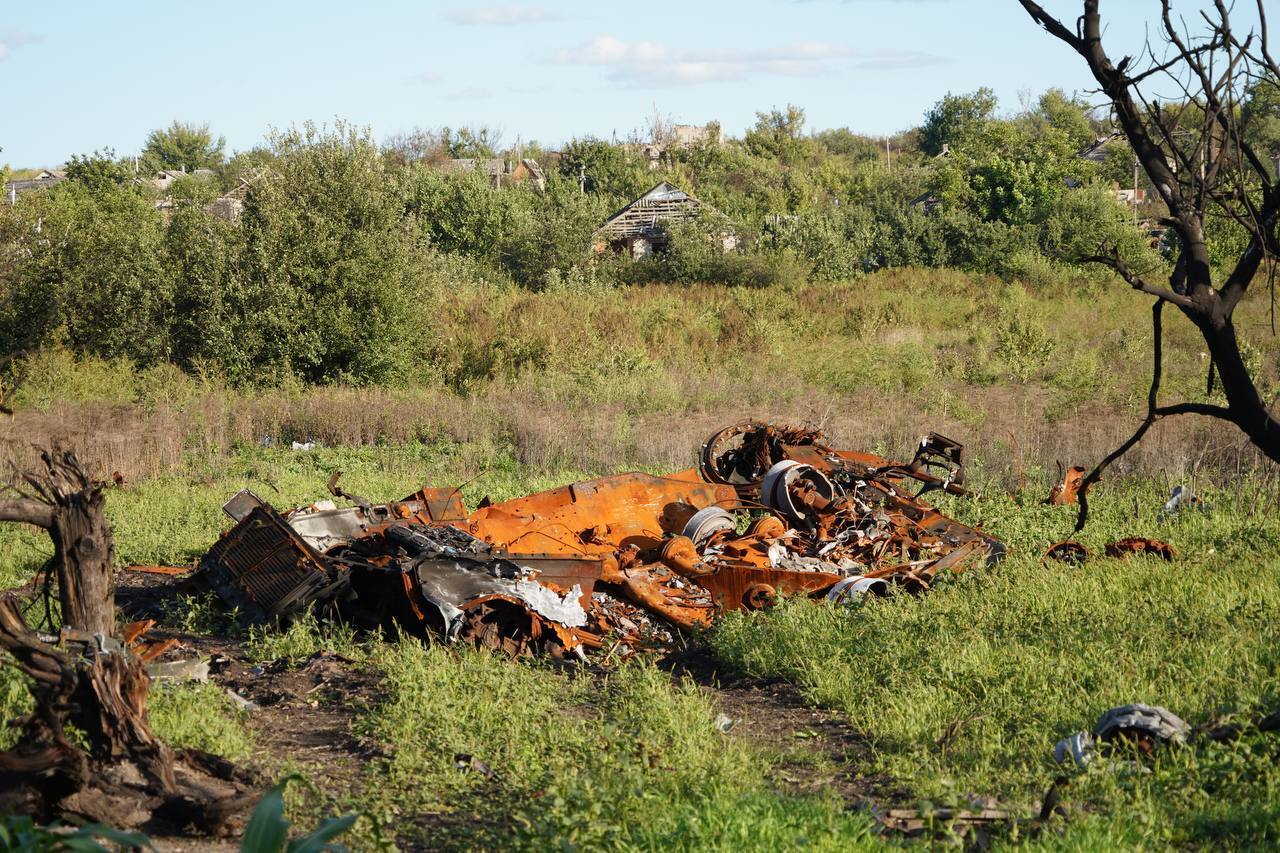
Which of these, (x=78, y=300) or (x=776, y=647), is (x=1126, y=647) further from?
(x=78, y=300)

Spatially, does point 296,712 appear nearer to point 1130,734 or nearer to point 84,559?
point 84,559

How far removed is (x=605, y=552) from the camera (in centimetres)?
1009

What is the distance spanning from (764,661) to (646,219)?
38.4 metres

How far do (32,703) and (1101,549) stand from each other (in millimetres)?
8313

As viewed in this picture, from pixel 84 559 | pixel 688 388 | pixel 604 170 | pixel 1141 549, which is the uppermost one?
pixel 604 170

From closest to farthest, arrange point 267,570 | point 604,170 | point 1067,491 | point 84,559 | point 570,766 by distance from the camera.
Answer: point 570,766 < point 84,559 < point 267,570 < point 1067,491 < point 604,170

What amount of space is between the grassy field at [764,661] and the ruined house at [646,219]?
974 inches

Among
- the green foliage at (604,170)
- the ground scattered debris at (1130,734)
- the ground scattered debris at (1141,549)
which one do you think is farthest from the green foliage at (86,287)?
the green foliage at (604,170)

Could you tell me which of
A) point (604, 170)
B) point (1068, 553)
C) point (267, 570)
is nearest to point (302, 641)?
point (267, 570)

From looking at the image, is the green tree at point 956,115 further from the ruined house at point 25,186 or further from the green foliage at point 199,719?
the green foliage at point 199,719

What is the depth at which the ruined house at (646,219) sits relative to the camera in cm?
4297

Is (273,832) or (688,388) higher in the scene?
(688,388)

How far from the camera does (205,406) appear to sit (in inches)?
713

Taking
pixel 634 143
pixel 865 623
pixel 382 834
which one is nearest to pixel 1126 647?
pixel 865 623
